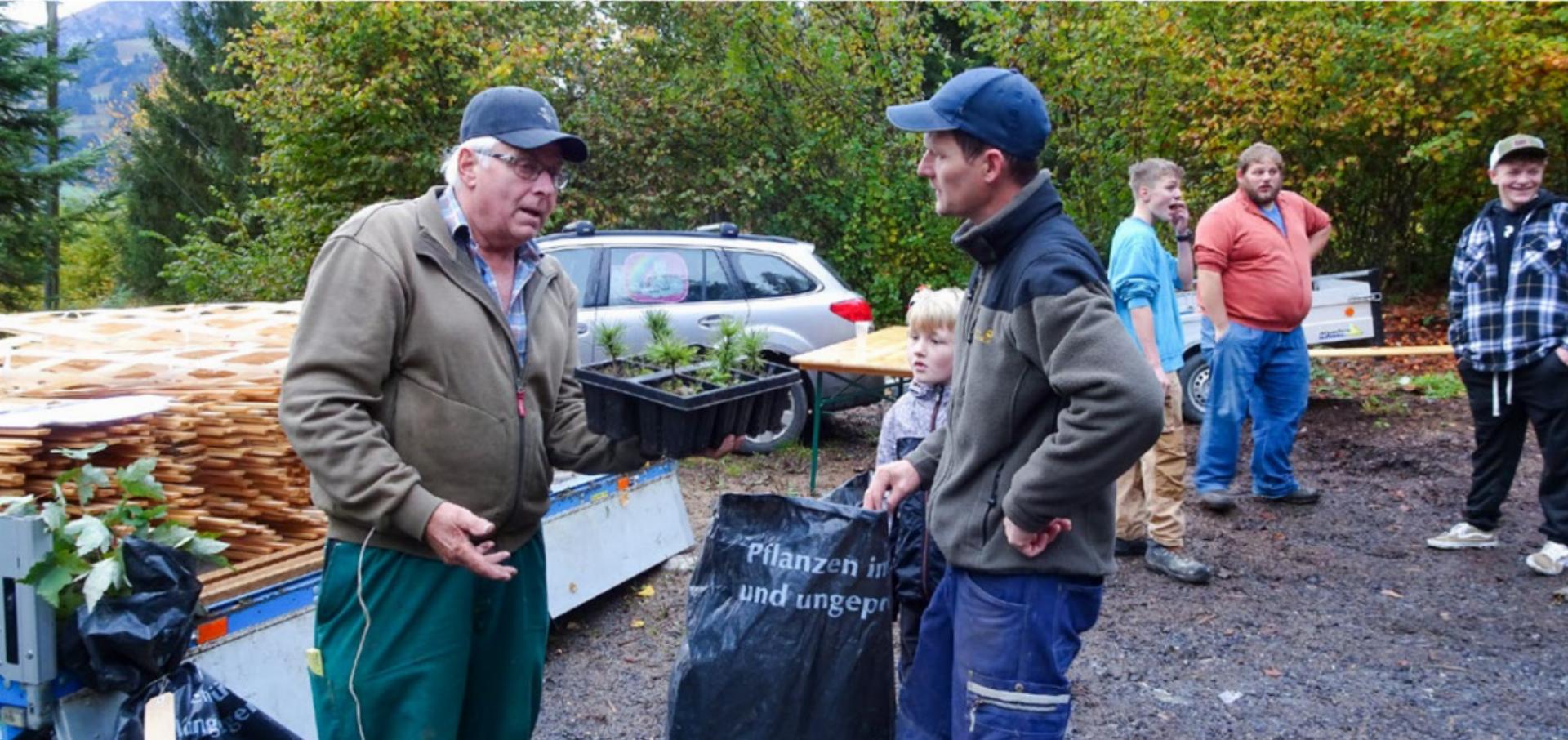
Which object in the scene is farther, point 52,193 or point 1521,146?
point 52,193

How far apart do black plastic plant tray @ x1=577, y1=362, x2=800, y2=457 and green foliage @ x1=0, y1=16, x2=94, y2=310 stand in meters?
16.7

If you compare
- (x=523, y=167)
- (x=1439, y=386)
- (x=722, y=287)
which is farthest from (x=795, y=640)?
(x=1439, y=386)

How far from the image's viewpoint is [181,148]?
24500mm

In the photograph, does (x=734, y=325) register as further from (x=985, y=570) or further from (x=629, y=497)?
(x=629, y=497)

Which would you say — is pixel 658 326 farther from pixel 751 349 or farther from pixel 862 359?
pixel 862 359

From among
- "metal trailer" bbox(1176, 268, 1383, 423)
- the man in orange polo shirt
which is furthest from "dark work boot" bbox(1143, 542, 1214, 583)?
"metal trailer" bbox(1176, 268, 1383, 423)

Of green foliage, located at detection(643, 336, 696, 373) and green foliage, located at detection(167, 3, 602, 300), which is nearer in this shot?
green foliage, located at detection(643, 336, 696, 373)

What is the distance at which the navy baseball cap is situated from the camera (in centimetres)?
244

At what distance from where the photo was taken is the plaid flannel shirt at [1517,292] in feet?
16.9

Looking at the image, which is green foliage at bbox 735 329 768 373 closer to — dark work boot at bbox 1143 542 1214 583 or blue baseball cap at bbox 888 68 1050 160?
blue baseball cap at bbox 888 68 1050 160

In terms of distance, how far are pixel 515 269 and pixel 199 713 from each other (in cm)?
126

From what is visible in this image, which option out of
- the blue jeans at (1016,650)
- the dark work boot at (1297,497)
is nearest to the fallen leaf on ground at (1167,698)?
the blue jeans at (1016,650)

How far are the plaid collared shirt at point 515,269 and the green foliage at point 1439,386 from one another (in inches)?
369

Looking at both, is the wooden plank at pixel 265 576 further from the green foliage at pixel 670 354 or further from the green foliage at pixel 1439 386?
the green foliage at pixel 1439 386
